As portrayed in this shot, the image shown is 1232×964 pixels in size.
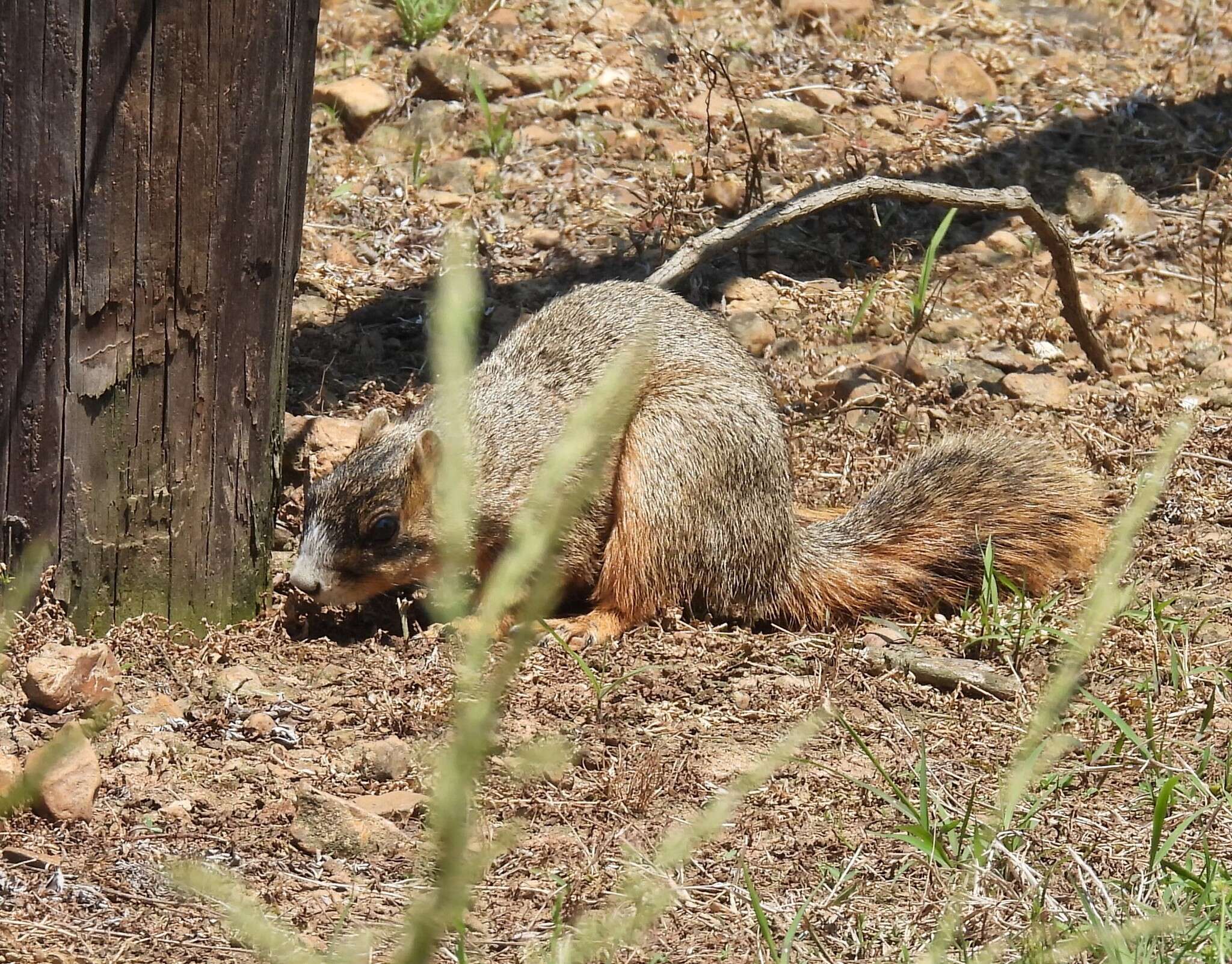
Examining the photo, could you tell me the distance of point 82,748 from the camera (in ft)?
10.5

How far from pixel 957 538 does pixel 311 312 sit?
3051 mm

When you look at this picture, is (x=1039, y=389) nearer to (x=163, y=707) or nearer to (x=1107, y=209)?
(x=1107, y=209)

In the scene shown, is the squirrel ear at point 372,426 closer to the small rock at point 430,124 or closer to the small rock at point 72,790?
the small rock at point 72,790

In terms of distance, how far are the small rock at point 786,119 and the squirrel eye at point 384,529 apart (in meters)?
3.98

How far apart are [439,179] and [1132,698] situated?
4495 mm

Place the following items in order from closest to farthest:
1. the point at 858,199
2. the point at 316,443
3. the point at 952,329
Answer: the point at 316,443
the point at 858,199
the point at 952,329

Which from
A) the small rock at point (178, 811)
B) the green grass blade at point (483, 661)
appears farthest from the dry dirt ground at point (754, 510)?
the green grass blade at point (483, 661)

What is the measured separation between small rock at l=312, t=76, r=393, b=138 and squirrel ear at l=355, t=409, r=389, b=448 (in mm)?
2932

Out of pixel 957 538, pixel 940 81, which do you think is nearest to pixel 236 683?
pixel 957 538

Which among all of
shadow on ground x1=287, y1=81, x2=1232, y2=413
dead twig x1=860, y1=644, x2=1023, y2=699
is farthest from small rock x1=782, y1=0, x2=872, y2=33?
dead twig x1=860, y1=644, x2=1023, y2=699

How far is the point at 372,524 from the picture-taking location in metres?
4.51

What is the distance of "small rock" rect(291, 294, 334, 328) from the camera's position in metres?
6.20

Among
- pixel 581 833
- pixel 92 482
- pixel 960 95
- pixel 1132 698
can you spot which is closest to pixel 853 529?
pixel 1132 698

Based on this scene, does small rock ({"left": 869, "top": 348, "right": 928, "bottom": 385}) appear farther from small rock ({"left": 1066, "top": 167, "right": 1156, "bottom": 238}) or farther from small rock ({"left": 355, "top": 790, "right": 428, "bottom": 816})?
small rock ({"left": 355, "top": 790, "right": 428, "bottom": 816})
